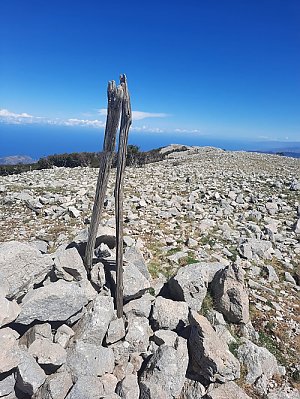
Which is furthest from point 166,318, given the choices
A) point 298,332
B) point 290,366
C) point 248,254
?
point 248,254

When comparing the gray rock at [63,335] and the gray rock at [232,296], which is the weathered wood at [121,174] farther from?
the gray rock at [232,296]

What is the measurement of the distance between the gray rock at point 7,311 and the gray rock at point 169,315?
10.2 ft

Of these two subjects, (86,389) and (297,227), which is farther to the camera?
(297,227)

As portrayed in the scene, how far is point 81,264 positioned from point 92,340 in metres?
1.81

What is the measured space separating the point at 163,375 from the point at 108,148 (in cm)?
481

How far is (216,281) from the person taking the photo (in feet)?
27.3

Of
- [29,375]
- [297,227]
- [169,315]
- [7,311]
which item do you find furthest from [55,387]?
[297,227]

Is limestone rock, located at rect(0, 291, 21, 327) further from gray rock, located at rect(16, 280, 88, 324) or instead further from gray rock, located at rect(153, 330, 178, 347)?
gray rock, located at rect(153, 330, 178, 347)

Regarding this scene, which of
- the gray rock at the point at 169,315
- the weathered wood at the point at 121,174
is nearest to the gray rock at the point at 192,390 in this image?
the gray rock at the point at 169,315

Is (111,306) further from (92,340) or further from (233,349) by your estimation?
(233,349)

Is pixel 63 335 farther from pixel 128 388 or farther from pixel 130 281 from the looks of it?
pixel 130 281


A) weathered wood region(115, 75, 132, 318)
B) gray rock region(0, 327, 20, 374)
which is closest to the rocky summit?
gray rock region(0, 327, 20, 374)

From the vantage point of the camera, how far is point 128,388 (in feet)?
18.0

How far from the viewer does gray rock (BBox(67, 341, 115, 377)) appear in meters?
5.64
